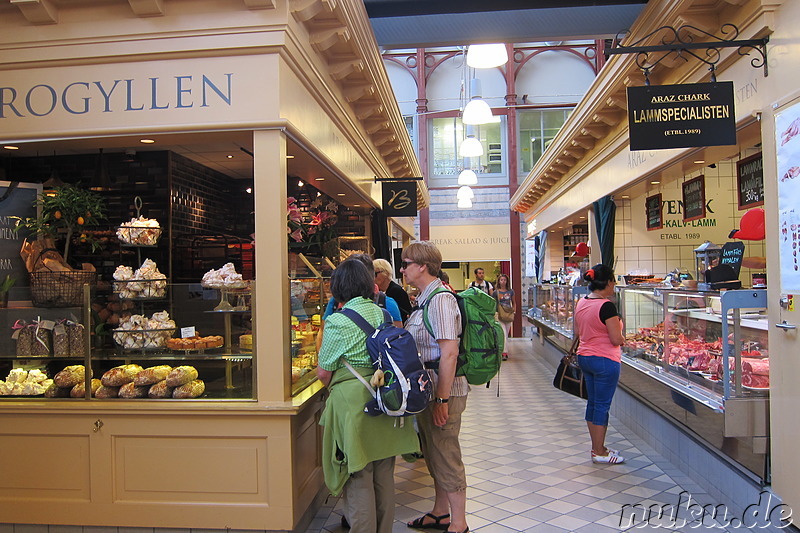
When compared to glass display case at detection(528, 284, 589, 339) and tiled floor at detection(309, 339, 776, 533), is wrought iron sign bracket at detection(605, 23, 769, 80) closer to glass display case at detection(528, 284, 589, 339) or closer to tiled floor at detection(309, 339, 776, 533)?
tiled floor at detection(309, 339, 776, 533)

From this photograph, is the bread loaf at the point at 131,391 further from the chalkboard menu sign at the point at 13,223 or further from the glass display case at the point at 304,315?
the chalkboard menu sign at the point at 13,223

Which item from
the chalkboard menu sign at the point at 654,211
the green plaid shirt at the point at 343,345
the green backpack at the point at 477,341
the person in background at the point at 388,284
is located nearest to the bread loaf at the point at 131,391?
the green plaid shirt at the point at 343,345

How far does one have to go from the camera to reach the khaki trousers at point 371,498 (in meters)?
3.15

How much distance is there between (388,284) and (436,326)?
68.5 inches

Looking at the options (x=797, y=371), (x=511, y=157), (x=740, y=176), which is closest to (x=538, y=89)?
(x=511, y=157)

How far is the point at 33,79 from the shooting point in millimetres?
3801

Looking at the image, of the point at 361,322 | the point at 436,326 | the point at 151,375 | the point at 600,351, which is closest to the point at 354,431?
the point at 361,322

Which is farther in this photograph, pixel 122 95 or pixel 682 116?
pixel 682 116

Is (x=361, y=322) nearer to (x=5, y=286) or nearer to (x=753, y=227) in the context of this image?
(x=5, y=286)

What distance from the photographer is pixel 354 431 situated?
307cm

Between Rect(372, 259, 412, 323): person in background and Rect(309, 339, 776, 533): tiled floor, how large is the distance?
141cm

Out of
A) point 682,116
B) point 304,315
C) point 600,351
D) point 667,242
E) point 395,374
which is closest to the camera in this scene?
point 395,374

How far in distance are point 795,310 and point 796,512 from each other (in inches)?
44.6

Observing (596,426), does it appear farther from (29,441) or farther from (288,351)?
(29,441)
